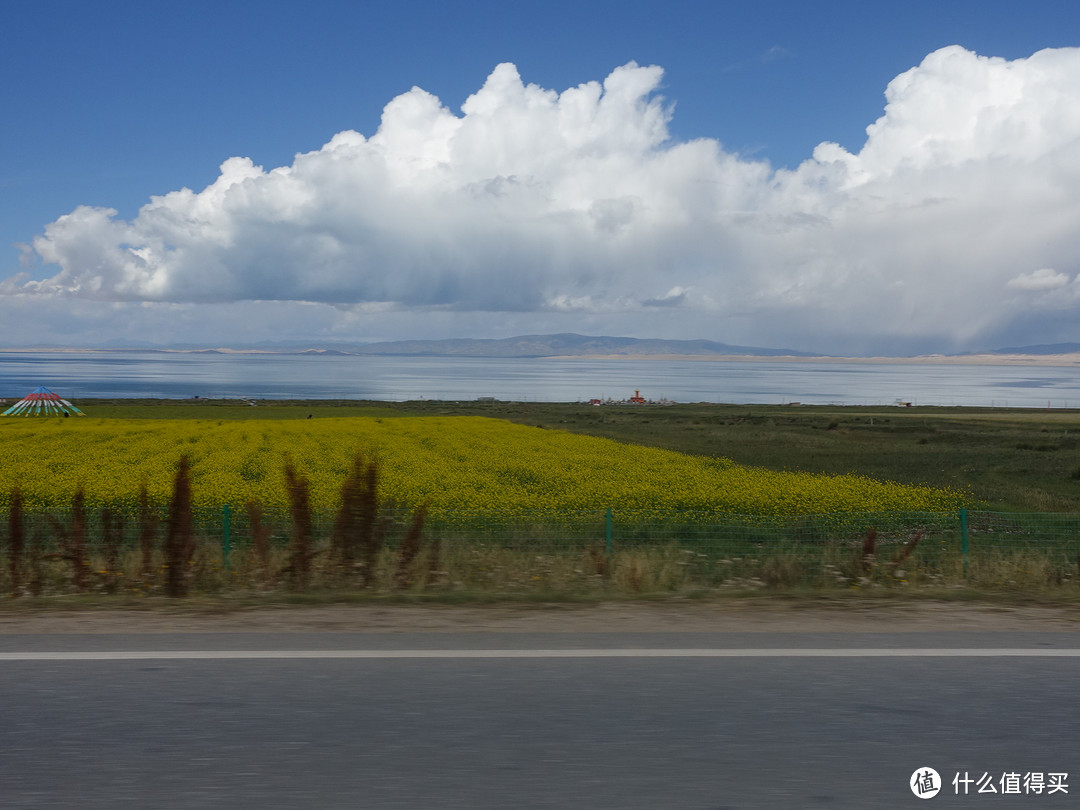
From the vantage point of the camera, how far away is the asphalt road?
4.04 m

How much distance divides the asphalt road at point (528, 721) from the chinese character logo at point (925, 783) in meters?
0.05

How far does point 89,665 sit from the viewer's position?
5.89 m

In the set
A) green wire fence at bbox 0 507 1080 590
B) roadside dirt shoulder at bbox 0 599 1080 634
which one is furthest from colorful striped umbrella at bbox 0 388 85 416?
roadside dirt shoulder at bbox 0 599 1080 634

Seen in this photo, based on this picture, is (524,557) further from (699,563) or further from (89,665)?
(89,665)

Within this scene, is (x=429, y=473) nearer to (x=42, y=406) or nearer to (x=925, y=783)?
(x=925, y=783)

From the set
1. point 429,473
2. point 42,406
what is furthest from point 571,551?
point 42,406

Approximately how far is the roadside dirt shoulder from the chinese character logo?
2927 mm

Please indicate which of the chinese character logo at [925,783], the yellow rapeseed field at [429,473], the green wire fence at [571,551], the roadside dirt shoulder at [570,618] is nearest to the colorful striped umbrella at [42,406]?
the yellow rapeseed field at [429,473]

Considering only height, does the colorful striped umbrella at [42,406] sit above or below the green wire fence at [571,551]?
above

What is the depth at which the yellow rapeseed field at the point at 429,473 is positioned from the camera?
20.8 meters

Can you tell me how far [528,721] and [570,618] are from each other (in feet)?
9.39

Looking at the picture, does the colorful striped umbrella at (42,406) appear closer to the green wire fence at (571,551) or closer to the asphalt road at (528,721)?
the green wire fence at (571,551)

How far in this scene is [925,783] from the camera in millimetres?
4145

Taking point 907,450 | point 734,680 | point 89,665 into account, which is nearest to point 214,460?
point 89,665
